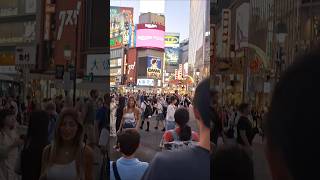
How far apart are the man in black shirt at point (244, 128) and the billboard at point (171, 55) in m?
0.27

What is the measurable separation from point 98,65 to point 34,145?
49 centimetres

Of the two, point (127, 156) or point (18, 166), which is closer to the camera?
point (127, 156)

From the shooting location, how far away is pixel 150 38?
1.12 metres

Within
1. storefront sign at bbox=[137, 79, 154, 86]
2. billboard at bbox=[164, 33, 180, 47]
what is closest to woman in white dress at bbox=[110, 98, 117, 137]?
storefront sign at bbox=[137, 79, 154, 86]

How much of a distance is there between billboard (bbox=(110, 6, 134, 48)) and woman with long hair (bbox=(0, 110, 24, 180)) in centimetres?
64

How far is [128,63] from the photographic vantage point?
1.24m

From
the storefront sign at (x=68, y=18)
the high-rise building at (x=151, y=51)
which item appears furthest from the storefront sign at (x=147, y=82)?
the storefront sign at (x=68, y=18)

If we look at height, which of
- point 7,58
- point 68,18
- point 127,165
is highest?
point 68,18

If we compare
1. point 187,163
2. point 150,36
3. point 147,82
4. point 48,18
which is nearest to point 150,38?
point 150,36

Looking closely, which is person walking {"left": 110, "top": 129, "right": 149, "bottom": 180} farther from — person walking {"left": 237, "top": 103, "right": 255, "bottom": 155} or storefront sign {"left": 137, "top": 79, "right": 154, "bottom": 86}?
person walking {"left": 237, "top": 103, "right": 255, "bottom": 155}

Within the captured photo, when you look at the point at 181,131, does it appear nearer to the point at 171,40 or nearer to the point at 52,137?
the point at 171,40

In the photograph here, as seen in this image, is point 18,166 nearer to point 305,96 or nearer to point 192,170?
point 192,170

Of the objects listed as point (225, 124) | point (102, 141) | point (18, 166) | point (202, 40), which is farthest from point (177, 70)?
point (18, 166)

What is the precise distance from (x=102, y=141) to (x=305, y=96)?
98cm
